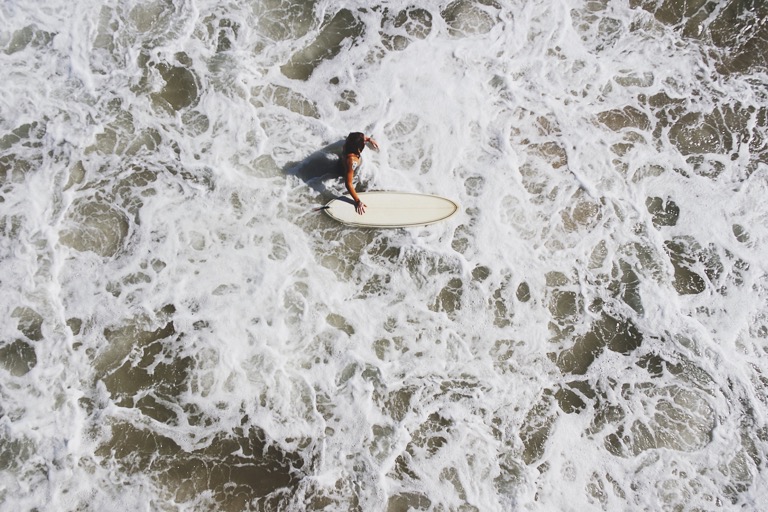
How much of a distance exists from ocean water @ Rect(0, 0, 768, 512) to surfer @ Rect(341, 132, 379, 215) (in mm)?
393

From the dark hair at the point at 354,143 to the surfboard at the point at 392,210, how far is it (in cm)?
61

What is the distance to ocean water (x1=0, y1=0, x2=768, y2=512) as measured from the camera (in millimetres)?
5461

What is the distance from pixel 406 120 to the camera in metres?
6.22

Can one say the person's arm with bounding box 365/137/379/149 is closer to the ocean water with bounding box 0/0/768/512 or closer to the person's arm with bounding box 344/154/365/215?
the ocean water with bounding box 0/0/768/512

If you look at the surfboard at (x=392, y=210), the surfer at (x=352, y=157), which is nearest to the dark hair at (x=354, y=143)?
the surfer at (x=352, y=157)

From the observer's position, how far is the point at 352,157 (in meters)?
5.54

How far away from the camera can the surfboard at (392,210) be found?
5875mm

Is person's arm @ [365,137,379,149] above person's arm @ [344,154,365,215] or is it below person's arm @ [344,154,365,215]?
above

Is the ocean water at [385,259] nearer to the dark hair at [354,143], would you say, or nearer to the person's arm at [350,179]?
the person's arm at [350,179]

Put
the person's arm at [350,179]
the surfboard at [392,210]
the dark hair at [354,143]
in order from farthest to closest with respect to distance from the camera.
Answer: the surfboard at [392,210] → the person's arm at [350,179] → the dark hair at [354,143]

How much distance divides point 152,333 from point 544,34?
6.63m

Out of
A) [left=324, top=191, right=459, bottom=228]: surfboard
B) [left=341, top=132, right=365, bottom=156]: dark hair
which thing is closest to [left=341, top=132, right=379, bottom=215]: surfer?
[left=341, top=132, right=365, bottom=156]: dark hair

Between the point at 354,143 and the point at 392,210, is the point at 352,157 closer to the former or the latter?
the point at 354,143

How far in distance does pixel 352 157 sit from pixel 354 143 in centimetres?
17
